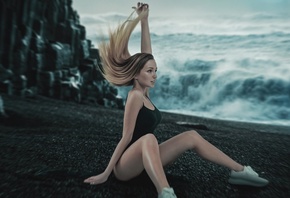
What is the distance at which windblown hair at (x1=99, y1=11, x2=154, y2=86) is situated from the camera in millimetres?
2059

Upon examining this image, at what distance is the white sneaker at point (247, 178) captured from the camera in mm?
2113

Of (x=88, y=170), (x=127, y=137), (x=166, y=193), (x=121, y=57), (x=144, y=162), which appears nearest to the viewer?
(x=166, y=193)

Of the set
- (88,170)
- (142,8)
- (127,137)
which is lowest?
(88,170)

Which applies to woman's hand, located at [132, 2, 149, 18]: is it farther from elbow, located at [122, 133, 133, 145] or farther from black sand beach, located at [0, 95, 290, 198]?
black sand beach, located at [0, 95, 290, 198]

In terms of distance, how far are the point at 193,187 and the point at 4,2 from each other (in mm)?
13391

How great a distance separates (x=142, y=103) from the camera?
6.47ft

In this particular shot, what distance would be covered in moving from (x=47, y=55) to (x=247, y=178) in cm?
1519

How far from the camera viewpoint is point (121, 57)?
82.6 inches

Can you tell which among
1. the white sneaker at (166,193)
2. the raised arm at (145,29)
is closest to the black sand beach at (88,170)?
the white sneaker at (166,193)

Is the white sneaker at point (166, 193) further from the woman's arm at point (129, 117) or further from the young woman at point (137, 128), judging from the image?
the woman's arm at point (129, 117)

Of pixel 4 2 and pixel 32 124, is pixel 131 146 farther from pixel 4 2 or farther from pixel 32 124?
pixel 4 2

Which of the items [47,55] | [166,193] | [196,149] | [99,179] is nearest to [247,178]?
[196,149]

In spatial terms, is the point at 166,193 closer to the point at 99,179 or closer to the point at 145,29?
the point at 99,179

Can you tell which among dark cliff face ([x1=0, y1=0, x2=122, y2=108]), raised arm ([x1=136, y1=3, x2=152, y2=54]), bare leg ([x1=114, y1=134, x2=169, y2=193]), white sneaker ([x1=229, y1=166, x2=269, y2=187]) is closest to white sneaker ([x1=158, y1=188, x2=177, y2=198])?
bare leg ([x1=114, y1=134, x2=169, y2=193])
